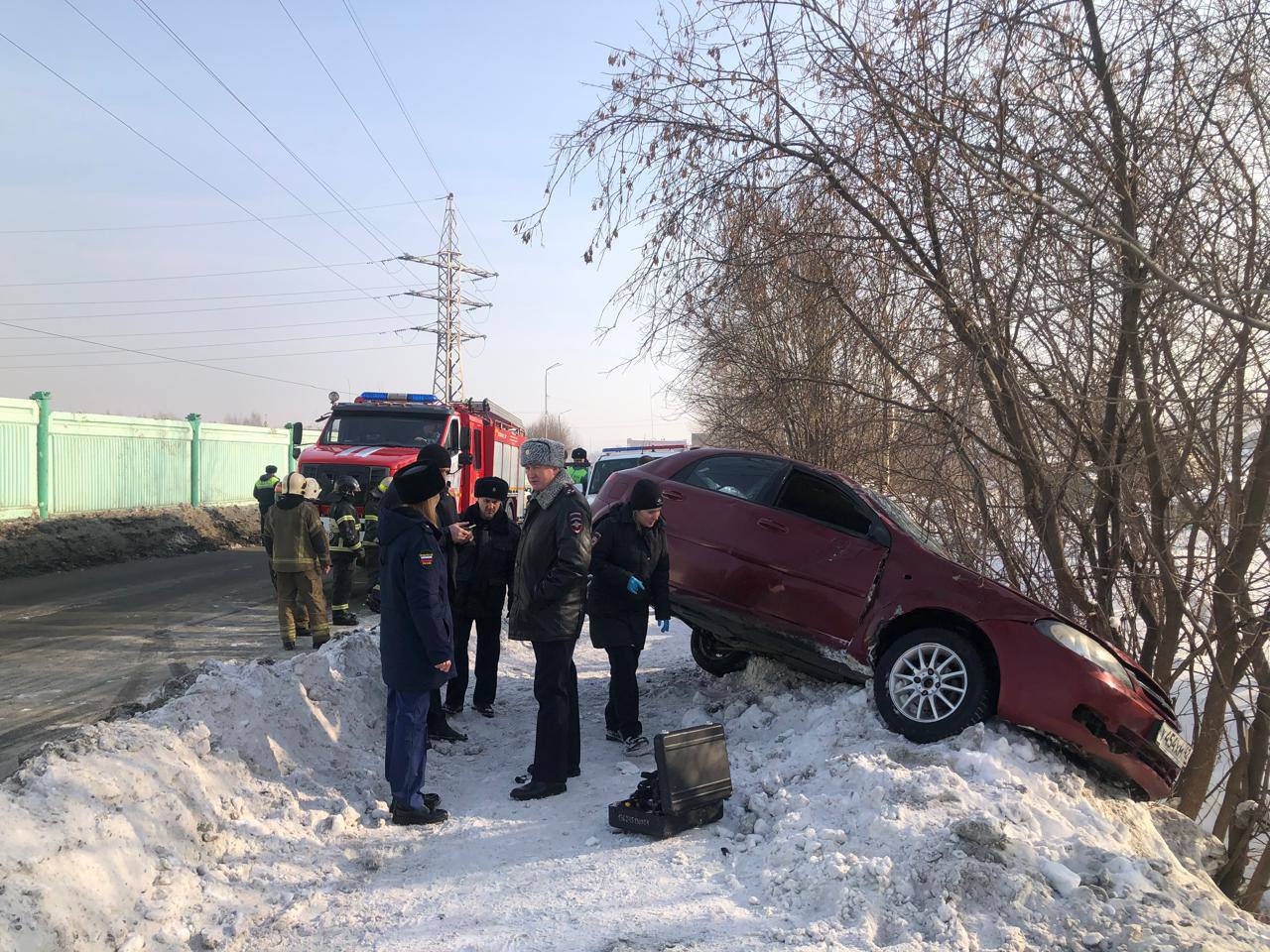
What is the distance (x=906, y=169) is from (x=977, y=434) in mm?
2219

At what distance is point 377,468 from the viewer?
36.9ft

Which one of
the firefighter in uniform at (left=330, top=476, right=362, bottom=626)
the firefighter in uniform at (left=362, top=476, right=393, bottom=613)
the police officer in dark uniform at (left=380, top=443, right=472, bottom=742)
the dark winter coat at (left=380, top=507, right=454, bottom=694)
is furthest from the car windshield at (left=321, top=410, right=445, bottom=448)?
the dark winter coat at (left=380, top=507, right=454, bottom=694)

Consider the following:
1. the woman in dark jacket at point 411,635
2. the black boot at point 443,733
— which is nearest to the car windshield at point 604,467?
the black boot at point 443,733

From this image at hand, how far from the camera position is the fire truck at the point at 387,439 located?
1124 centimetres

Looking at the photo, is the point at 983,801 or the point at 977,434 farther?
the point at 977,434

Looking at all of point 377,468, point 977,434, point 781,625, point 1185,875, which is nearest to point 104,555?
point 377,468

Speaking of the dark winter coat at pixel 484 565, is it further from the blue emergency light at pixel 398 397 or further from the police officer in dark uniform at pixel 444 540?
the blue emergency light at pixel 398 397

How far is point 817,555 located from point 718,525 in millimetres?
801

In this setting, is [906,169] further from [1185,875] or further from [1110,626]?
[1185,875]

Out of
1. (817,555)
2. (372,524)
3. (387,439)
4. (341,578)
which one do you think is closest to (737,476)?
(817,555)

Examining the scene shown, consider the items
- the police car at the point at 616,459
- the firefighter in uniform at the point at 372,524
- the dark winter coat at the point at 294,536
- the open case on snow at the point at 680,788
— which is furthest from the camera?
the police car at the point at 616,459

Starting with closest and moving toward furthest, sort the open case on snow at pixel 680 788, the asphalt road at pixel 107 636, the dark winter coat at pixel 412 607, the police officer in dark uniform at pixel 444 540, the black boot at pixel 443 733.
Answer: the open case on snow at pixel 680 788 < the dark winter coat at pixel 412 607 < the police officer in dark uniform at pixel 444 540 < the black boot at pixel 443 733 < the asphalt road at pixel 107 636

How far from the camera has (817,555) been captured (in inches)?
234

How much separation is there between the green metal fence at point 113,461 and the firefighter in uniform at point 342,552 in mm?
9891
